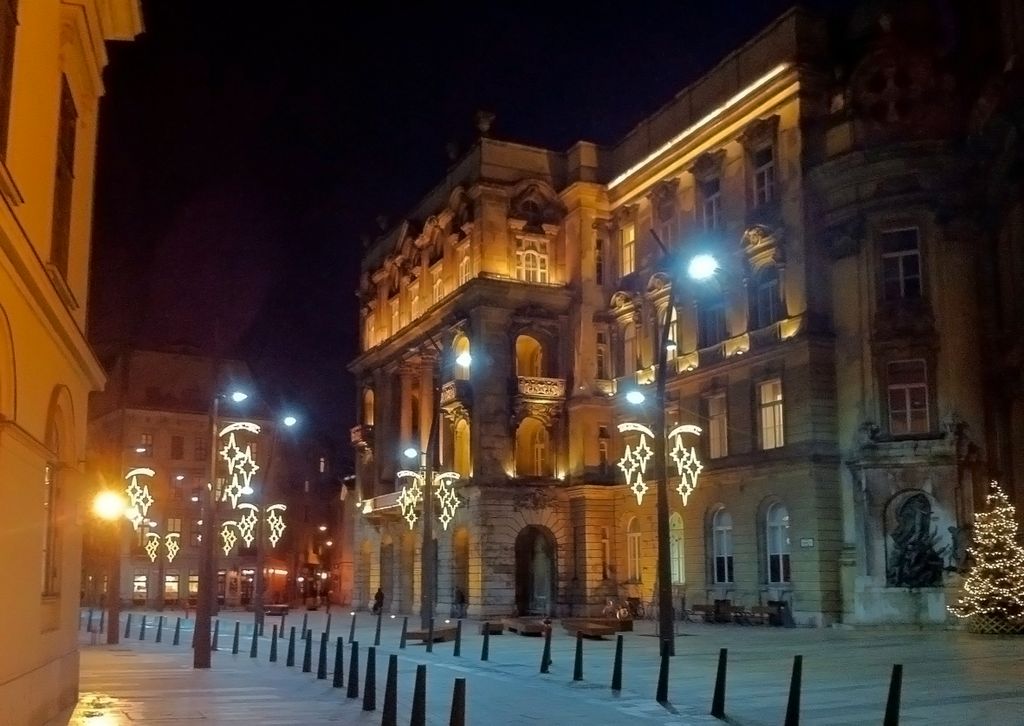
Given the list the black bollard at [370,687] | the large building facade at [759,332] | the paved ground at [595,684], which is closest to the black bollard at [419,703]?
the paved ground at [595,684]

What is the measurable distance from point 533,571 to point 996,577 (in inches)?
1022

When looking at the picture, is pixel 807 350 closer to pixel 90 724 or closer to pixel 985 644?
pixel 985 644

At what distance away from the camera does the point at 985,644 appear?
28812 mm

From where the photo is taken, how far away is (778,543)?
40.8 metres

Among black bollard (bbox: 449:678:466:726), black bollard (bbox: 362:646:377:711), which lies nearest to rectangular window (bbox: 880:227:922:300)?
black bollard (bbox: 362:646:377:711)

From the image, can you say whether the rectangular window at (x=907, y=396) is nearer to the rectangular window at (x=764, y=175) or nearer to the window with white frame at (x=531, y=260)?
the rectangular window at (x=764, y=175)

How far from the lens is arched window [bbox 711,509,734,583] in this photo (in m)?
43.3

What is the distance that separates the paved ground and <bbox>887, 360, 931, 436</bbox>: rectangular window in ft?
25.5

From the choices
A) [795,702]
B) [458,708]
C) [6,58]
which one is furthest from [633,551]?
[6,58]

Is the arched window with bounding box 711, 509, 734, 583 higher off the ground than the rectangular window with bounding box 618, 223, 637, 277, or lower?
lower

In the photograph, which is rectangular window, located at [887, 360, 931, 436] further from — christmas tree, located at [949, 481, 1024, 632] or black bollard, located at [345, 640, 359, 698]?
black bollard, located at [345, 640, 359, 698]

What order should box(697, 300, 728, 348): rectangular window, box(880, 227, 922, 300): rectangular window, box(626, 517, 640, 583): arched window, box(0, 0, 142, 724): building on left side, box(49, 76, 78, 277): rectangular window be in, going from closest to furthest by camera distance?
box(0, 0, 142, 724): building on left side, box(49, 76, 78, 277): rectangular window, box(880, 227, 922, 300): rectangular window, box(697, 300, 728, 348): rectangular window, box(626, 517, 640, 583): arched window

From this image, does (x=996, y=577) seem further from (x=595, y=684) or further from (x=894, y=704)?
(x=894, y=704)

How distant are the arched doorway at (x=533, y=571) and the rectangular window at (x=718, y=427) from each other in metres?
11.7
